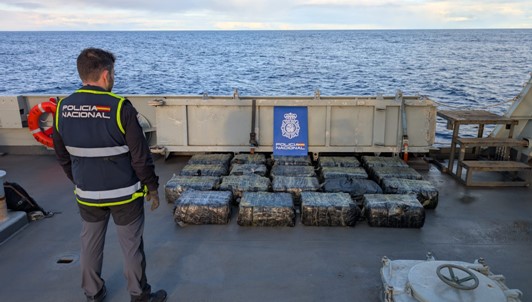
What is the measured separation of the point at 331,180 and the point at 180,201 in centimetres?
223

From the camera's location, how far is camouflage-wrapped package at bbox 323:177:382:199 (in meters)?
5.56

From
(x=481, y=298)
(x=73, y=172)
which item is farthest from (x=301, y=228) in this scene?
(x=73, y=172)

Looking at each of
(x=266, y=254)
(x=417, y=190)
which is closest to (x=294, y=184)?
(x=266, y=254)

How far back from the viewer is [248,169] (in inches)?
249

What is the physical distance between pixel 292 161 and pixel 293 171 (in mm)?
536

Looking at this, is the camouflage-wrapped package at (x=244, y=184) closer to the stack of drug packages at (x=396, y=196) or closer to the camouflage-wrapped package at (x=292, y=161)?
the camouflage-wrapped package at (x=292, y=161)

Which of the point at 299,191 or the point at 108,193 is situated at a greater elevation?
the point at 108,193

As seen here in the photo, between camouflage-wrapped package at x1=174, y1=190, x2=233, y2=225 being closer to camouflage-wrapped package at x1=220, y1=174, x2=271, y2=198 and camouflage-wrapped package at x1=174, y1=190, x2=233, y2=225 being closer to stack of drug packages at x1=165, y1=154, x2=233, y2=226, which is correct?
stack of drug packages at x1=165, y1=154, x2=233, y2=226

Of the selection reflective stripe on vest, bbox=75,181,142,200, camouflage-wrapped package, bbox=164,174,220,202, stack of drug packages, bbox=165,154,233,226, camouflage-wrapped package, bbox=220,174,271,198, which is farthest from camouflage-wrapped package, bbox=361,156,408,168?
reflective stripe on vest, bbox=75,181,142,200

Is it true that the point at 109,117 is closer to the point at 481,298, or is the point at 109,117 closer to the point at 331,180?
the point at 481,298

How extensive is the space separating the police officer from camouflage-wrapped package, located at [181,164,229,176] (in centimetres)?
295

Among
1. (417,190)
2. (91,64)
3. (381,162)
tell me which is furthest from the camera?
(381,162)

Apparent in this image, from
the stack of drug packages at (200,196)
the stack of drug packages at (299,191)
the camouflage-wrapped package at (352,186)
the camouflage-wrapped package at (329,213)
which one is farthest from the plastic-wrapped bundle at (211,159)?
the camouflage-wrapped package at (329,213)

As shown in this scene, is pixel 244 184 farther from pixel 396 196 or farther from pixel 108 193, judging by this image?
pixel 108 193
